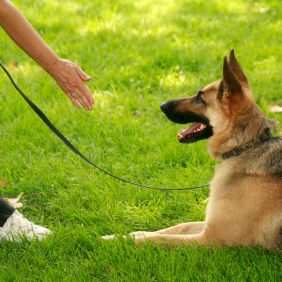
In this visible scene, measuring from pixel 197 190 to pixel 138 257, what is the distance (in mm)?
986

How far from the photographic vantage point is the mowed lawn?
3227 mm

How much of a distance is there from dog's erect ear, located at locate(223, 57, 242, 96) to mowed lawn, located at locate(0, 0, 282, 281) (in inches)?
37.8

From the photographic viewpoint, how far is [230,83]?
332cm

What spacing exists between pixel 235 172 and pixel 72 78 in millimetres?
1182

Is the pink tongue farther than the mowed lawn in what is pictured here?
Yes

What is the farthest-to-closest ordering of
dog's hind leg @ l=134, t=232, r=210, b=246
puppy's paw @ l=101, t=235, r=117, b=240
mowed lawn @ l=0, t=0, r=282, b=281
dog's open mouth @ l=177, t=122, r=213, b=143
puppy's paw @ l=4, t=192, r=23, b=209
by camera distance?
puppy's paw @ l=4, t=192, r=23, b=209 < dog's open mouth @ l=177, t=122, r=213, b=143 < puppy's paw @ l=101, t=235, r=117, b=240 < dog's hind leg @ l=134, t=232, r=210, b=246 < mowed lawn @ l=0, t=0, r=282, b=281

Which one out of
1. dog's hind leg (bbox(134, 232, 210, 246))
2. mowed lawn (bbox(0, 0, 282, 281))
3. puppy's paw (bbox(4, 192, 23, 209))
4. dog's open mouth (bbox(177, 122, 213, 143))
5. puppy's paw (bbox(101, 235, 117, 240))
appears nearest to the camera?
mowed lawn (bbox(0, 0, 282, 281))

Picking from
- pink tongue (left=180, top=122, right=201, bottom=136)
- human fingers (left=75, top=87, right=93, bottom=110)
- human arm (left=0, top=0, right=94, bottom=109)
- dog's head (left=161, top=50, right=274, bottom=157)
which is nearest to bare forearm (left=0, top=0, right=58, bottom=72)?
human arm (left=0, top=0, right=94, bottom=109)

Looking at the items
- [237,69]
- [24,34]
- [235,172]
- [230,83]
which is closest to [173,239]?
[235,172]

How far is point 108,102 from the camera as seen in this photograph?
5371mm

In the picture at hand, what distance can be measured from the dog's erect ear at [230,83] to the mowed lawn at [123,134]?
0.96m

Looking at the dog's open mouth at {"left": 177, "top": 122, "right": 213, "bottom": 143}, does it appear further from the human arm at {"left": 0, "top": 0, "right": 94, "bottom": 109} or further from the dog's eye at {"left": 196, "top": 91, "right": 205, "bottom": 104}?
the human arm at {"left": 0, "top": 0, "right": 94, "bottom": 109}

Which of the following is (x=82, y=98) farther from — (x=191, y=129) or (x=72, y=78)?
(x=191, y=129)

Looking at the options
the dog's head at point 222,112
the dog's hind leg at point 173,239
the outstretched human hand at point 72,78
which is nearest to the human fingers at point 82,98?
the outstretched human hand at point 72,78
